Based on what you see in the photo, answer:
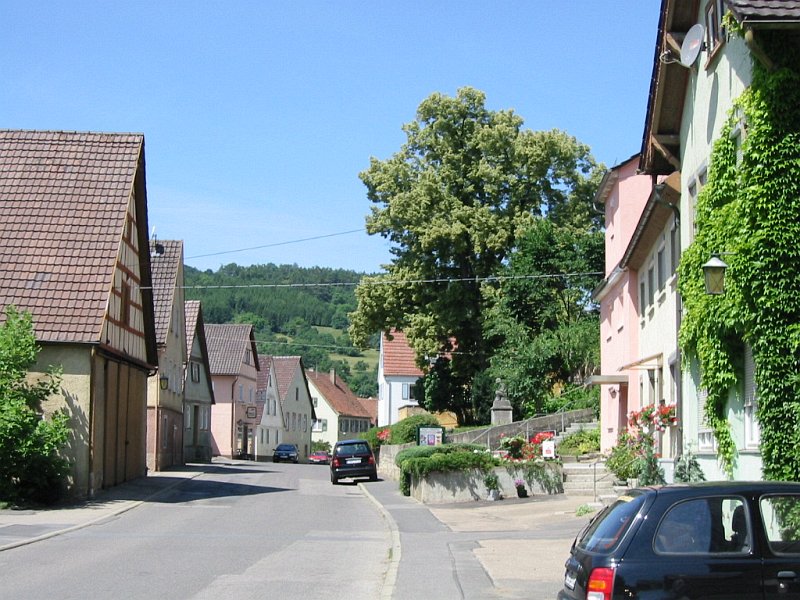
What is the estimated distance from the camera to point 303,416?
96125 millimetres

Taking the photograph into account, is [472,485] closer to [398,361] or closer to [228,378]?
[228,378]

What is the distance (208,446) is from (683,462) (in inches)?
1619

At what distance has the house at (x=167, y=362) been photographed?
135 feet

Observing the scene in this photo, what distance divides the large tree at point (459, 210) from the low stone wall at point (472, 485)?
20238 mm

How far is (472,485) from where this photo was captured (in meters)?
26.6

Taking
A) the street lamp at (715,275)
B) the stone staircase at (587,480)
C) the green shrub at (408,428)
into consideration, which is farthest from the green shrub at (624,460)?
the green shrub at (408,428)

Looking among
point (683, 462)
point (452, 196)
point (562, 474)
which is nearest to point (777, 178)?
point (683, 462)

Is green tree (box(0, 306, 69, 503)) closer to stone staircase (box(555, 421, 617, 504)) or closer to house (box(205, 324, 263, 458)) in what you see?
stone staircase (box(555, 421, 617, 504))

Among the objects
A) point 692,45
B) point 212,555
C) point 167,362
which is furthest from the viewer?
point 167,362

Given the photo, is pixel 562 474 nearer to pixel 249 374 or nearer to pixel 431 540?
pixel 431 540

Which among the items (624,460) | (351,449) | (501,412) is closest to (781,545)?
(624,460)

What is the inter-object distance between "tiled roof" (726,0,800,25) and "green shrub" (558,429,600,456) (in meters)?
22.6

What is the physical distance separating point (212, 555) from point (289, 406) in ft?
244

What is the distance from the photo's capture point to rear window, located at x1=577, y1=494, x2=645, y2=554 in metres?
7.61
